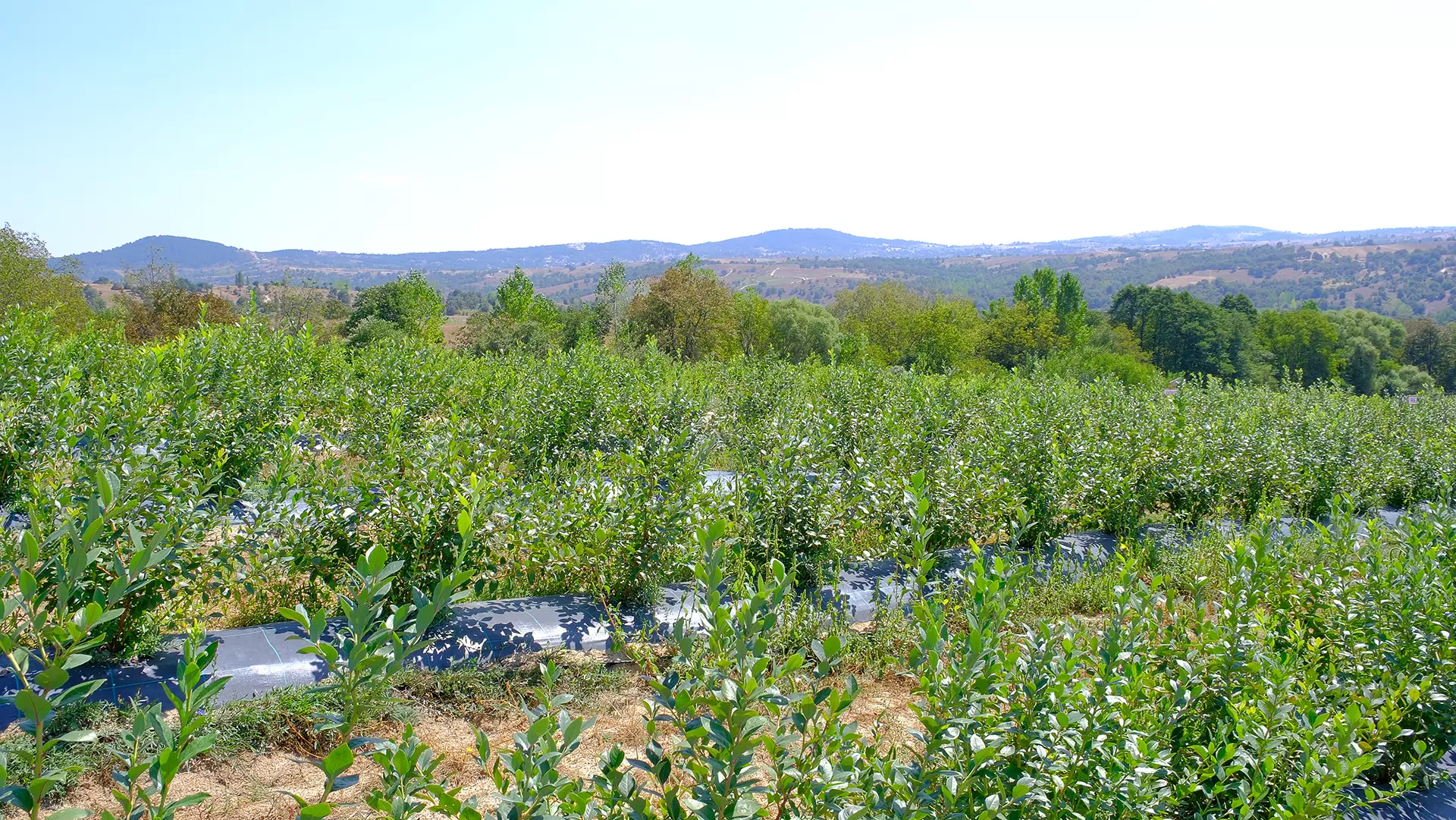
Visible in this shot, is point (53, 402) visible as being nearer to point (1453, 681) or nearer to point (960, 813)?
point (960, 813)

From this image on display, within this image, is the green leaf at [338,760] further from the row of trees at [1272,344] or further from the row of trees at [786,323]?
the row of trees at [1272,344]

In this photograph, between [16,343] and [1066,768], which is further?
[16,343]

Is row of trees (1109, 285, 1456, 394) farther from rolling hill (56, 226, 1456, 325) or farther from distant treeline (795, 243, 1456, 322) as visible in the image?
rolling hill (56, 226, 1456, 325)

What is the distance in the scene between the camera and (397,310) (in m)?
32.0

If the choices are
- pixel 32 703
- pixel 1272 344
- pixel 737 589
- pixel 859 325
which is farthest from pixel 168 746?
pixel 1272 344

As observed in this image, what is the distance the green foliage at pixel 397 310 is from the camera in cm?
2603

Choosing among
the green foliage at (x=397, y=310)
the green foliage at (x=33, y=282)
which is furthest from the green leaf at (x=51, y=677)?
the green foliage at (x=33, y=282)

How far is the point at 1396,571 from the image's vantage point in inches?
126

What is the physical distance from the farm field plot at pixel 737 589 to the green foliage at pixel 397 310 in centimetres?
1954

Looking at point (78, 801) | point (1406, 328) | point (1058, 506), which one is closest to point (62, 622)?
point (78, 801)

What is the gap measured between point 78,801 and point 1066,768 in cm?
281

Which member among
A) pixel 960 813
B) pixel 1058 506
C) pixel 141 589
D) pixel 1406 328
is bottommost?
pixel 1406 328

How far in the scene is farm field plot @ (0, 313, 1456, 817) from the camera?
74.2 inches

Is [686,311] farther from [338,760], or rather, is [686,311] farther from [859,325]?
[338,760]
